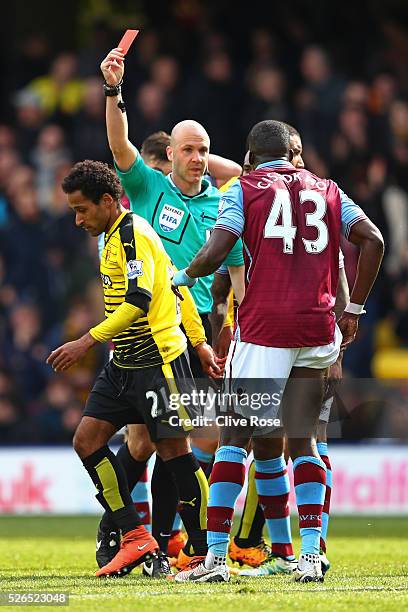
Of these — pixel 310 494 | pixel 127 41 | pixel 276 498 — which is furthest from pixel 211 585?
pixel 127 41

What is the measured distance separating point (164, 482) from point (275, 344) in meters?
1.66

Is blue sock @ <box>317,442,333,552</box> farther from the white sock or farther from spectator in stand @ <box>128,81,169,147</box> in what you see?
spectator in stand @ <box>128,81,169,147</box>

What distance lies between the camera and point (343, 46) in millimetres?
16750

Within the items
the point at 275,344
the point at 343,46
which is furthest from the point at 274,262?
the point at 343,46

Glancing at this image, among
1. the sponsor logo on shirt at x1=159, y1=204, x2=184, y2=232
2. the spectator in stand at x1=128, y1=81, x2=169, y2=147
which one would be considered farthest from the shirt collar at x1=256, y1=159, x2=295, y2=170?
Answer: the spectator in stand at x1=128, y1=81, x2=169, y2=147

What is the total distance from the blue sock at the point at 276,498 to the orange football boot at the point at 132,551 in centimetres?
66

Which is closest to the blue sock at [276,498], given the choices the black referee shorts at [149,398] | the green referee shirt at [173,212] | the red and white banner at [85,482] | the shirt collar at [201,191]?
the black referee shorts at [149,398]

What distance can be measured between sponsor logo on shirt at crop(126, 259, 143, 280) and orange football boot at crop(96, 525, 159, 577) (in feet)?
4.58

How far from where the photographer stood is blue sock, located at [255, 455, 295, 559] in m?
7.34

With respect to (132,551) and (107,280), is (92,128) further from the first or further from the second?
(132,551)

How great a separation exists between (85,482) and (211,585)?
7203 mm

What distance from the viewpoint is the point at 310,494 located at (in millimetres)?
6703

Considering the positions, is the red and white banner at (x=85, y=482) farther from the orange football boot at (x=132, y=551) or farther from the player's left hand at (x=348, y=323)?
the player's left hand at (x=348, y=323)

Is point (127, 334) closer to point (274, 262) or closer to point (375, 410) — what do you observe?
point (274, 262)
